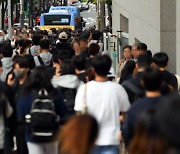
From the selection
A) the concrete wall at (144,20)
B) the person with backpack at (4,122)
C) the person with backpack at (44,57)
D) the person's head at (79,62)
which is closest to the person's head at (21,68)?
the person's head at (79,62)

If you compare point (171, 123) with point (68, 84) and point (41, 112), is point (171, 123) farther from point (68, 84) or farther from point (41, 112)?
point (68, 84)

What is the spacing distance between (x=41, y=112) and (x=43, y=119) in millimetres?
83

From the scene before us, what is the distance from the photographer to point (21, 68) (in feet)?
31.4

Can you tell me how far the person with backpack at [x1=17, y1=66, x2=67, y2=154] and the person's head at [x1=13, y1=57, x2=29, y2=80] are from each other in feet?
3.69

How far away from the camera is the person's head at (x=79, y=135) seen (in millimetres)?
4184

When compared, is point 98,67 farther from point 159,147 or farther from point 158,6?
point 158,6

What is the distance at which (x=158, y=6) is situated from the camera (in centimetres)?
1795

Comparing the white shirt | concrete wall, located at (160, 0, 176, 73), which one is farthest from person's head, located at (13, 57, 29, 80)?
concrete wall, located at (160, 0, 176, 73)

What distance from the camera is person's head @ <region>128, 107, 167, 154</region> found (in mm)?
4043

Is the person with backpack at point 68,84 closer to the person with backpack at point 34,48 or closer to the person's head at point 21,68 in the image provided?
the person's head at point 21,68

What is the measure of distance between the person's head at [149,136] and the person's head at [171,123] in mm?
105

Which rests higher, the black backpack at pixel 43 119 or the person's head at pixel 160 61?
the person's head at pixel 160 61

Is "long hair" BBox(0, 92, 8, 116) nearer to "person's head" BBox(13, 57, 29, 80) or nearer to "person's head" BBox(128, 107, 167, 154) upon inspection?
"person's head" BBox(13, 57, 29, 80)

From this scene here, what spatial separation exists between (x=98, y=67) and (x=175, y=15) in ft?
32.2
